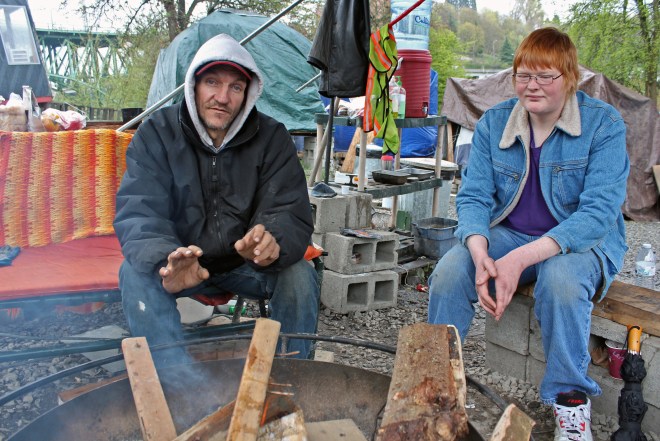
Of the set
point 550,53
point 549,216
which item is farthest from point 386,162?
point 550,53

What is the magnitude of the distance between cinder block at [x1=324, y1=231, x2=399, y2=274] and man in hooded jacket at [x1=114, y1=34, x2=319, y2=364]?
151 centimetres

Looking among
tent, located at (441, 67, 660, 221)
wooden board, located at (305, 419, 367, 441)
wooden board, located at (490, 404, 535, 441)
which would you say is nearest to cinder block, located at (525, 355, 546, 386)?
wooden board, located at (305, 419, 367, 441)

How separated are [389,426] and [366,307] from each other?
A: 2717mm

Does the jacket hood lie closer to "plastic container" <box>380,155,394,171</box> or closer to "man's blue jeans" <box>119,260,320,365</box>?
"man's blue jeans" <box>119,260,320,365</box>

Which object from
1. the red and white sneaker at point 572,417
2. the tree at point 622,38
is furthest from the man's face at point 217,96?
the tree at point 622,38

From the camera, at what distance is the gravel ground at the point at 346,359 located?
2.65 m

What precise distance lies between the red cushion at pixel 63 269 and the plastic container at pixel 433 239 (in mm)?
2522

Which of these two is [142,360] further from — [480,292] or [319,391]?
[480,292]

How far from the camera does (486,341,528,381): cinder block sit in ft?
9.80

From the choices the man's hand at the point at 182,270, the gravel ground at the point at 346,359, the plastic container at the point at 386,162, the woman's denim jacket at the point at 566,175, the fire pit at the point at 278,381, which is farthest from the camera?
the plastic container at the point at 386,162

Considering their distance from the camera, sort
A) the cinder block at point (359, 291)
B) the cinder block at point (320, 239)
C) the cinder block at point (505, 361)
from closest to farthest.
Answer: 1. the cinder block at point (505, 361)
2. the cinder block at point (359, 291)
3. the cinder block at point (320, 239)

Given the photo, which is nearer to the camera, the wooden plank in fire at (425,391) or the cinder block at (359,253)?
the wooden plank in fire at (425,391)

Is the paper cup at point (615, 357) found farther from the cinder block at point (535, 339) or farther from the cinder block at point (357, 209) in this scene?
the cinder block at point (357, 209)

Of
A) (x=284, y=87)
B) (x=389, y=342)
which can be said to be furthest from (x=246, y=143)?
(x=284, y=87)
